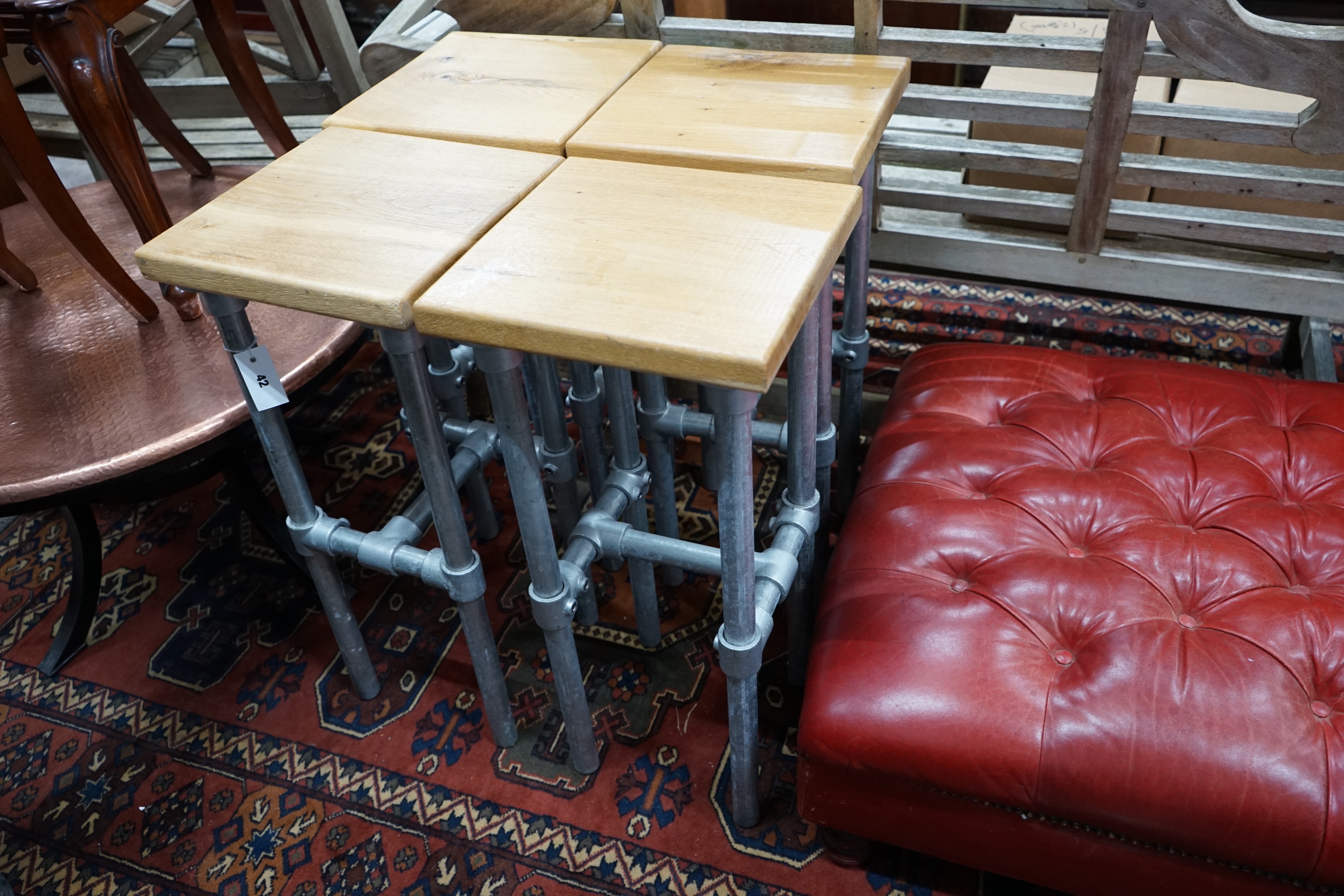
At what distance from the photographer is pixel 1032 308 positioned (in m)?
2.42

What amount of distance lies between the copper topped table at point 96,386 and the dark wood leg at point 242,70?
0.72 ft

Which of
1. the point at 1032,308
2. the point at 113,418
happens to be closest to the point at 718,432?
the point at 113,418

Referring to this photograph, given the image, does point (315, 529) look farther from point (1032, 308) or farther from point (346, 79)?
point (1032, 308)

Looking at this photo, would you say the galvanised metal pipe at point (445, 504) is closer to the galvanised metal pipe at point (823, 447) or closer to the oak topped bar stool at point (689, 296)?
the oak topped bar stool at point (689, 296)

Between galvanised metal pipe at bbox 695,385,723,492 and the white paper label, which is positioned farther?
galvanised metal pipe at bbox 695,385,723,492

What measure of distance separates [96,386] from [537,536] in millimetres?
881

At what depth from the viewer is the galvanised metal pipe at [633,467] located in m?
1.52

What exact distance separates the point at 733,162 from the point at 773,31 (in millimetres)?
551

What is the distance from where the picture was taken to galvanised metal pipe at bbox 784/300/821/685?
124 cm

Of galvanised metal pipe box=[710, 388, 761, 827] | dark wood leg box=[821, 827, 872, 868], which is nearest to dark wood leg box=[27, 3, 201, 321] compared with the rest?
galvanised metal pipe box=[710, 388, 761, 827]

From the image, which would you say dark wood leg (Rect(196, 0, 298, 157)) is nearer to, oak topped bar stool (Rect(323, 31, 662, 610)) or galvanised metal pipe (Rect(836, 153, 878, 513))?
oak topped bar stool (Rect(323, 31, 662, 610))

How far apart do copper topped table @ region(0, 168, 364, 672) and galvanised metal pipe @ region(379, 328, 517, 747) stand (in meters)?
0.38

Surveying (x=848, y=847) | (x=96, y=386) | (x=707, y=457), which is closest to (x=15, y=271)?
(x=96, y=386)

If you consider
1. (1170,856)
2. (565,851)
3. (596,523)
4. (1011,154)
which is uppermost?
(1011,154)
